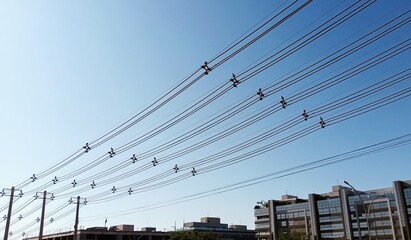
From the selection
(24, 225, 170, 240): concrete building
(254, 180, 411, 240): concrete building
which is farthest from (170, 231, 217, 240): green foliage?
(254, 180, 411, 240): concrete building

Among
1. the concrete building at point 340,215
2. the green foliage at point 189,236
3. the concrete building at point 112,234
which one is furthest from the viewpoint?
the concrete building at point 340,215

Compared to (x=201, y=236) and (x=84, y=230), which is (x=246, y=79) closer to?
(x=201, y=236)

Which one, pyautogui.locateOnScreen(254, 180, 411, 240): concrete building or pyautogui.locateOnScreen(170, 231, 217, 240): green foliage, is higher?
pyautogui.locateOnScreen(254, 180, 411, 240): concrete building

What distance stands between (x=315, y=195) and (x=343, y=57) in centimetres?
15410

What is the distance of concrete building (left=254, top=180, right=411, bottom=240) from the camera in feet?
438

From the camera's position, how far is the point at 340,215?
14950 cm

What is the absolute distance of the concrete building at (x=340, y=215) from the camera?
133 meters

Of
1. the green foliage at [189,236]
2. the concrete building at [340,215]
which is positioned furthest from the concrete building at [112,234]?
the concrete building at [340,215]

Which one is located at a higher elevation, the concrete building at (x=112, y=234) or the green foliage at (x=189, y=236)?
the concrete building at (x=112, y=234)

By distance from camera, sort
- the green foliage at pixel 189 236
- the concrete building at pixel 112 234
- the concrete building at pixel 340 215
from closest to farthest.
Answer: the green foliage at pixel 189 236, the concrete building at pixel 112 234, the concrete building at pixel 340 215

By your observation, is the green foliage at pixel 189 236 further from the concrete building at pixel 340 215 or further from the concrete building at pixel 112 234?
the concrete building at pixel 340 215

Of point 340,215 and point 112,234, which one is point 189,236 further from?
point 340,215

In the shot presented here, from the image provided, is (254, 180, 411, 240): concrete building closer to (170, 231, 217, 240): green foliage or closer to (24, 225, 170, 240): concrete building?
(170, 231, 217, 240): green foliage

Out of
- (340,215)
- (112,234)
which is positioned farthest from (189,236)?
(340,215)
